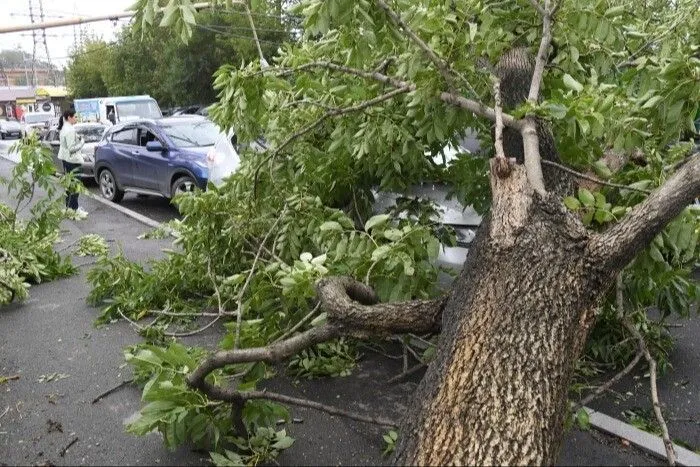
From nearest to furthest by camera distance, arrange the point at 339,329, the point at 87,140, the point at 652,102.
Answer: the point at 339,329, the point at 652,102, the point at 87,140

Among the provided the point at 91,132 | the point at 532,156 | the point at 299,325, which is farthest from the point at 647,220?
the point at 91,132

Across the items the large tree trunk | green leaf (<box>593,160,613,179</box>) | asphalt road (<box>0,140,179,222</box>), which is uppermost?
green leaf (<box>593,160,613,179</box>)

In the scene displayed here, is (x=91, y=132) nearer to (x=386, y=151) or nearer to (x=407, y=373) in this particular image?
(x=386, y=151)

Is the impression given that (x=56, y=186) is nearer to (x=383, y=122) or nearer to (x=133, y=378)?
(x=133, y=378)

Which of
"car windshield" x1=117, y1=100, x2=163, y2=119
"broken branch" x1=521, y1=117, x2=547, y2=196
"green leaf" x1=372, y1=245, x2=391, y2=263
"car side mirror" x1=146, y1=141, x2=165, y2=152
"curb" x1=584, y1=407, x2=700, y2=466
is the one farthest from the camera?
"car windshield" x1=117, y1=100, x2=163, y2=119

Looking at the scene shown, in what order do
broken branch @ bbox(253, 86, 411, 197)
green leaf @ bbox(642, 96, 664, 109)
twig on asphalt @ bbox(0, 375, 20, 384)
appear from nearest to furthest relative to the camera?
green leaf @ bbox(642, 96, 664, 109)
broken branch @ bbox(253, 86, 411, 197)
twig on asphalt @ bbox(0, 375, 20, 384)

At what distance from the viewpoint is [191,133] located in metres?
11.7

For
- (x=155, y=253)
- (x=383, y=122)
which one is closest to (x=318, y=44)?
(x=383, y=122)

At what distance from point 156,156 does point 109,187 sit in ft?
8.11

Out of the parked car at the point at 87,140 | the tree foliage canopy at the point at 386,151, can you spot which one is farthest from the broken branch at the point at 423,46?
the parked car at the point at 87,140

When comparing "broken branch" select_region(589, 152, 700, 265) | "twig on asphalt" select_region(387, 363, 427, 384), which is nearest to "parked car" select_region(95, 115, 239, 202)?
"twig on asphalt" select_region(387, 363, 427, 384)

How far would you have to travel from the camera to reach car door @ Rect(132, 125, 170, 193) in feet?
36.8

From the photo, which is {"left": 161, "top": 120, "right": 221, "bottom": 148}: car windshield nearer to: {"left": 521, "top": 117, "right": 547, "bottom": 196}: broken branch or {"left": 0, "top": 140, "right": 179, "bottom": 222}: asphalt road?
{"left": 0, "top": 140, "right": 179, "bottom": 222}: asphalt road

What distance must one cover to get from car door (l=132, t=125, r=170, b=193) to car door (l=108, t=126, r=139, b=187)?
0.15 m
